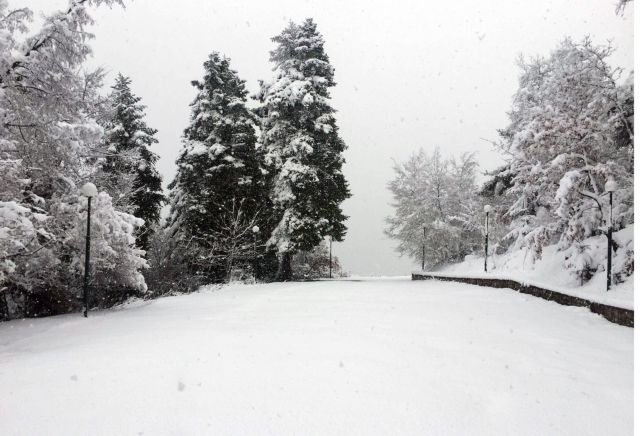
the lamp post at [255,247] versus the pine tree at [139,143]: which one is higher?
the pine tree at [139,143]

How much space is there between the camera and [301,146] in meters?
24.6

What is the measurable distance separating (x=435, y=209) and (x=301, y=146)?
56.5 ft

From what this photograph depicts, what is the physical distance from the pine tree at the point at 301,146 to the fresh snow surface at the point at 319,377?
1588 cm

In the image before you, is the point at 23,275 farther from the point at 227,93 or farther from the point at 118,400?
the point at 227,93

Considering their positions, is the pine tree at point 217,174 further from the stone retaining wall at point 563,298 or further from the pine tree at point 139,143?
the stone retaining wall at point 563,298

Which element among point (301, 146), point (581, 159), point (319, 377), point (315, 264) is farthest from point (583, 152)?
point (315, 264)

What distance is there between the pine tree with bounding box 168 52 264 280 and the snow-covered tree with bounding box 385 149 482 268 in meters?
16.9

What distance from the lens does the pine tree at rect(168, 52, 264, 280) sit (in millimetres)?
24266

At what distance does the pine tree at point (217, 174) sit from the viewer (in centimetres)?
2427

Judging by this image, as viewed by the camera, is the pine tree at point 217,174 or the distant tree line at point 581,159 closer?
the distant tree line at point 581,159

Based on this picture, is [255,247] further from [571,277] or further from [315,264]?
[571,277]

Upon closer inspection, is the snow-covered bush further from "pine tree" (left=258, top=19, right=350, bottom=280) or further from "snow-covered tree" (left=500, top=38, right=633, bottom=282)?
Answer: "pine tree" (left=258, top=19, right=350, bottom=280)

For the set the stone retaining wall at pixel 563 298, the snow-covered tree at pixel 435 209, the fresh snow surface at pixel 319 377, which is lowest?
the fresh snow surface at pixel 319 377

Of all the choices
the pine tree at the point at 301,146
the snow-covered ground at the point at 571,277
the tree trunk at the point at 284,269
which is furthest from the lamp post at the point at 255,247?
the snow-covered ground at the point at 571,277
